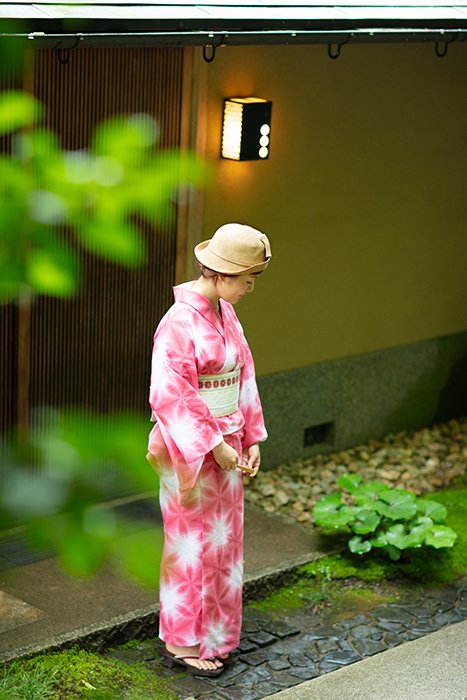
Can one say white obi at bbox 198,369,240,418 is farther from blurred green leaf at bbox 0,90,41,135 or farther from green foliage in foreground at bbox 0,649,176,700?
blurred green leaf at bbox 0,90,41,135

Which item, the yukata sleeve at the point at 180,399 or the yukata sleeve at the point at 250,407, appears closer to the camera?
the yukata sleeve at the point at 180,399

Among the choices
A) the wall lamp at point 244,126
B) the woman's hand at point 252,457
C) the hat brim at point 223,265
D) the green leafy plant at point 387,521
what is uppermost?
the wall lamp at point 244,126

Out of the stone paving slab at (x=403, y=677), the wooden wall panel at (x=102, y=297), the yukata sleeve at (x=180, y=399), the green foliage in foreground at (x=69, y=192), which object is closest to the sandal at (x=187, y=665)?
the stone paving slab at (x=403, y=677)

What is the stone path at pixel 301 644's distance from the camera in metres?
5.41

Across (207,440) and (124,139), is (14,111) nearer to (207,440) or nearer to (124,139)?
(124,139)

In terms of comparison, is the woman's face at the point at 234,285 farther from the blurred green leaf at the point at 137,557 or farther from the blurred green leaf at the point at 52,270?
the blurred green leaf at the point at 52,270

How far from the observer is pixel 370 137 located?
819cm

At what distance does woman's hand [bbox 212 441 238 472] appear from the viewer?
5.10 m

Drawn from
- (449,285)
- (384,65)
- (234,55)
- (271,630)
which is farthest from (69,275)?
(449,285)

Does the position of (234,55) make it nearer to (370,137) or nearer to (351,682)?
(370,137)

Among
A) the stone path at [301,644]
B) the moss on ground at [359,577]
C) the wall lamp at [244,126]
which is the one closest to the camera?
the stone path at [301,644]

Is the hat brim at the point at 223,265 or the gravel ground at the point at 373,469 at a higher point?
the hat brim at the point at 223,265

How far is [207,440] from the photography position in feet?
16.6

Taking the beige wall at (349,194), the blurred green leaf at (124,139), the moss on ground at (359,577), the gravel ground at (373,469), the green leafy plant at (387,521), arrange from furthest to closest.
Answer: the gravel ground at (373,469), the beige wall at (349,194), the green leafy plant at (387,521), the moss on ground at (359,577), the blurred green leaf at (124,139)
